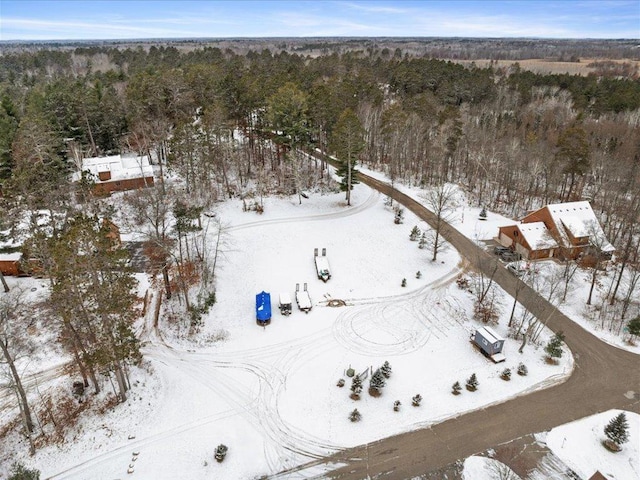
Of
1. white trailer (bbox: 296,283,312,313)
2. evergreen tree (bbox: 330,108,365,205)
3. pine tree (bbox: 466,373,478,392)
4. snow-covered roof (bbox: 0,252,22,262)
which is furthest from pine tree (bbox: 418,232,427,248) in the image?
snow-covered roof (bbox: 0,252,22,262)

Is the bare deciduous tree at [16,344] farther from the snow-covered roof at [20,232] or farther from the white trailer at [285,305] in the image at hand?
the white trailer at [285,305]

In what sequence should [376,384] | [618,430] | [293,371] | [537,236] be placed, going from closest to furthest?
[618,430] < [376,384] < [293,371] < [537,236]

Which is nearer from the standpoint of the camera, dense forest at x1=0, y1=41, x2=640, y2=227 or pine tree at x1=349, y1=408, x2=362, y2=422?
pine tree at x1=349, y1=408, x2=362, y2=422

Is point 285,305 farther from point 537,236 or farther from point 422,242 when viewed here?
point 537,236

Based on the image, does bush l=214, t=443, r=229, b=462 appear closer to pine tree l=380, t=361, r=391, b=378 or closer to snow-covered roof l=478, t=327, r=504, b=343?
pine tree l=380, t=361, r=391, b=378

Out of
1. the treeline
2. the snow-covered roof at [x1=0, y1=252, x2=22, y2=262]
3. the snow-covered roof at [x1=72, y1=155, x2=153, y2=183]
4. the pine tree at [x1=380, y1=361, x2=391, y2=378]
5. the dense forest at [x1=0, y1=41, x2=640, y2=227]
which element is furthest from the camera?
the snow-covered roof at [x1=72, y1=155, x2=153, y2=183]

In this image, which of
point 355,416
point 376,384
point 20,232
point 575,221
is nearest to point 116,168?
point 20,232
